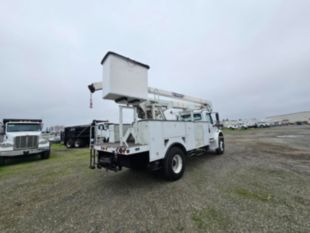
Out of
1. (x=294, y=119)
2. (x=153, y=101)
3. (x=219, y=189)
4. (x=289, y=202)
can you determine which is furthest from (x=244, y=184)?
(x=294, y=119)

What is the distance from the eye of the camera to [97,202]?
3.55 m

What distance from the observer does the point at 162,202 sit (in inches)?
134

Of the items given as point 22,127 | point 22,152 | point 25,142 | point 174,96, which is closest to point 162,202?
point 174,96

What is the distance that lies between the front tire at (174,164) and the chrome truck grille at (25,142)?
821 centimetres

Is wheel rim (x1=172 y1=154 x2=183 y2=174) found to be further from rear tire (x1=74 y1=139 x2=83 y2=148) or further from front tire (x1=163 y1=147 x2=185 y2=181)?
rear tire (x1=74 y1=139 x2=83 y2=148)

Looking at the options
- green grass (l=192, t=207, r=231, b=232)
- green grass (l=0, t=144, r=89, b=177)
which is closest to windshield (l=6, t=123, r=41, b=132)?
green grass (l=0, t=144, r=89, b=177)

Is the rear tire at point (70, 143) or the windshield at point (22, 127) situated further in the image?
the rear tire at point (70, 143)

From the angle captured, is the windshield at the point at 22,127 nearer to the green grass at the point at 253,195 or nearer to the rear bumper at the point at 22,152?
the rear bumper at the point at 22,152

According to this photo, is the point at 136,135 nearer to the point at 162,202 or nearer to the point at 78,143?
the point at 162,202

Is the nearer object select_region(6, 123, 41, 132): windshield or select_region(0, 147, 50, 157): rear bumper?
select_region(0, 147, 50, 157): rear bumper

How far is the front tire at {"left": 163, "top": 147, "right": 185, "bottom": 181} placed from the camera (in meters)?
4.44

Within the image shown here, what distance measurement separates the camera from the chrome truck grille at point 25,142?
27.2 ft

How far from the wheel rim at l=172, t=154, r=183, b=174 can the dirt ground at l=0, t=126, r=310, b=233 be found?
0.31 meters

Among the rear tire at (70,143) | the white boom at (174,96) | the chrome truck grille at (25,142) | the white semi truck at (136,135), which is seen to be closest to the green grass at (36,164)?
the chrome truck grille at (25,142)
